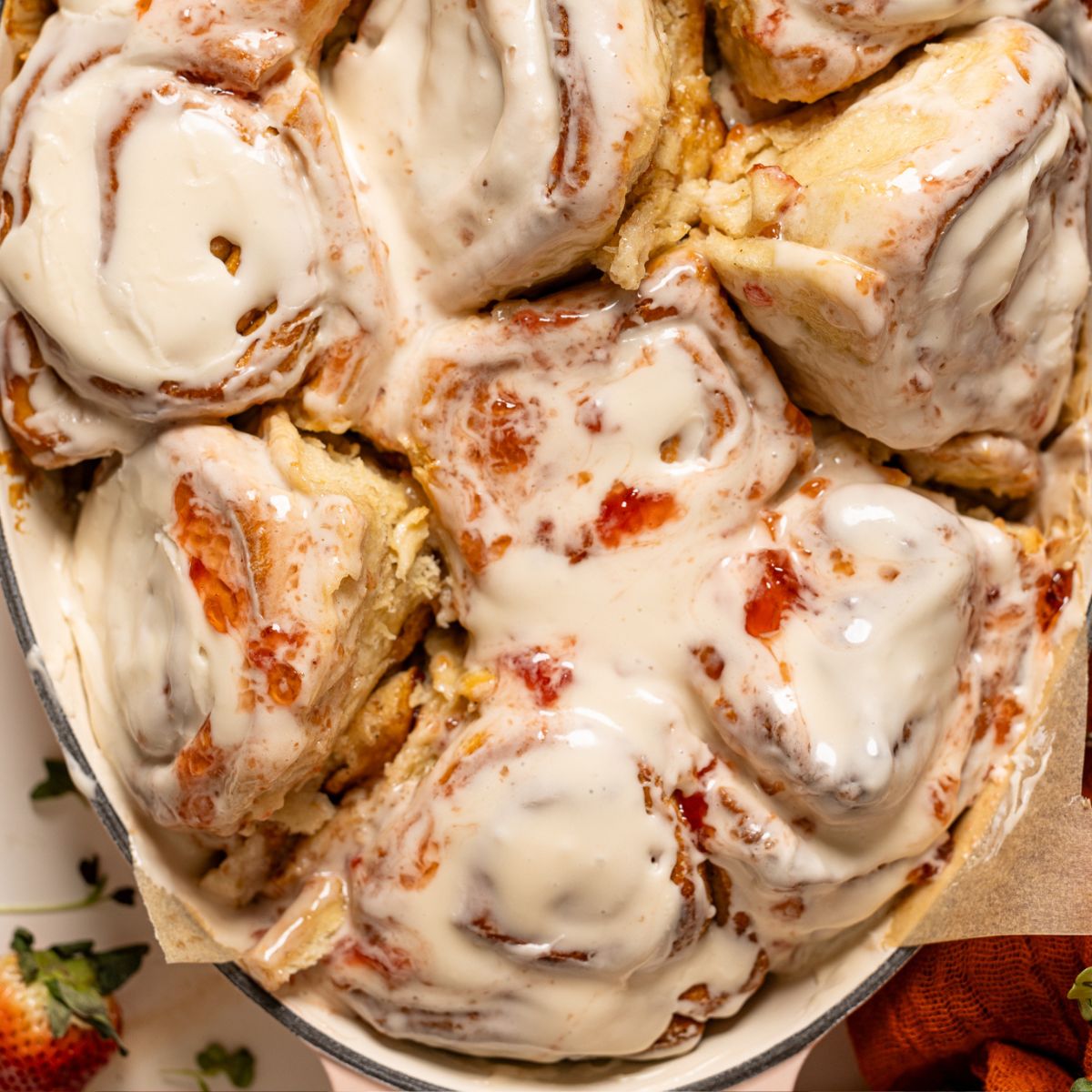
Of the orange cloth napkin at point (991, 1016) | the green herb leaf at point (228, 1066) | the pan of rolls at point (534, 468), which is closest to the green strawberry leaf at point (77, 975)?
the green herb leaf at point (228, 1066)

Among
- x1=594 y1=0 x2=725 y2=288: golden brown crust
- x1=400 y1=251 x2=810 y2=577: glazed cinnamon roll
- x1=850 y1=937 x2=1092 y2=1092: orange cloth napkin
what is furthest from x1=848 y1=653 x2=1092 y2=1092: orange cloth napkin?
x1=594 y1=0 x2=725 y2=288: golden brown crust

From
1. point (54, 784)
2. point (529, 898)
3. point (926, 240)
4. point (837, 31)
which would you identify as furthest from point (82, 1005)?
point (837, 31)

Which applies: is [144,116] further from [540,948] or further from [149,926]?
[149,926]

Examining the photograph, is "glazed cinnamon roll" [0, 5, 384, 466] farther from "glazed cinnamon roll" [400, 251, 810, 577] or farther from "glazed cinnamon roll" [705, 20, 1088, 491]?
"glazed cinnamon roll" [705, 20, 1088, 491]

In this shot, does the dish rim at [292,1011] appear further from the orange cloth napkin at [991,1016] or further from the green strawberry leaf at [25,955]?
the green strawberry leaf at [25,955]

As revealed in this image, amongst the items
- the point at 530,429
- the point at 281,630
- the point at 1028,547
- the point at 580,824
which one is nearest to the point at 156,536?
the point at 281,630

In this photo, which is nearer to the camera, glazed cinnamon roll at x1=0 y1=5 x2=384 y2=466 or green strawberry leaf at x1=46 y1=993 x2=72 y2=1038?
glazed cinnamon roll at x1=0 y1=5 x2=384 y2=466

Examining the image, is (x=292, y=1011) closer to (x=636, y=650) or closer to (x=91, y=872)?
(x=91, y=872)
